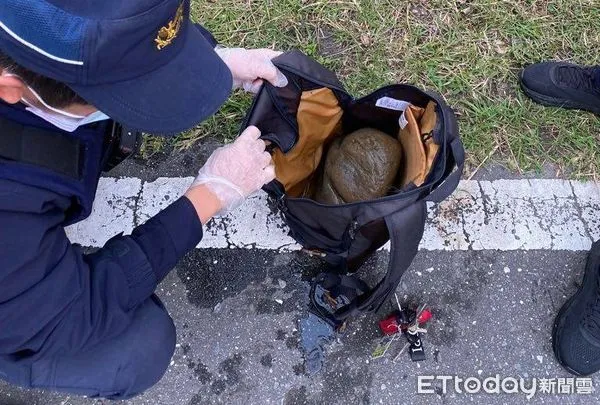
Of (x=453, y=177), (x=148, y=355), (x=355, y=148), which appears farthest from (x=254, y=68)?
(x=148, y=355)

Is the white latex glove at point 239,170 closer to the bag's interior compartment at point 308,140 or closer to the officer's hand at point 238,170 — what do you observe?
the officer's hand at point 238,170

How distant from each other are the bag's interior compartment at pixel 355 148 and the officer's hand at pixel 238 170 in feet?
0.39

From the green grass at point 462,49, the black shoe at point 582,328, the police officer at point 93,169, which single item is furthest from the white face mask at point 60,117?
the black shoe at point 582,328

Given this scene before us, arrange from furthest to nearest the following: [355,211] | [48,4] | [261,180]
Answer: [261,180] → [355,211] → [48,4]

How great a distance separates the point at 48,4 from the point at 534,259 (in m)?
1.84

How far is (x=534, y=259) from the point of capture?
2158mm

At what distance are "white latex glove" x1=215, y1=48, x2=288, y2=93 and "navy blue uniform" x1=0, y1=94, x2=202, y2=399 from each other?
1.49 feet

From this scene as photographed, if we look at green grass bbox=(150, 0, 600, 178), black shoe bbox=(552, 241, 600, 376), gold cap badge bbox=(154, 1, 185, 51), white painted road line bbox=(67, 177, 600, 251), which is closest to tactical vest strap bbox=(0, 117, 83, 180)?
gold cap badge bbox=(154, 1, 185, 51)

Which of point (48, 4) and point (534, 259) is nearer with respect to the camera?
point (48, 4)

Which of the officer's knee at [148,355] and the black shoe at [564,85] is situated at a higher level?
the black shoe at [564,85]

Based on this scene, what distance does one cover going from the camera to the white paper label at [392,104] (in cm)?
185

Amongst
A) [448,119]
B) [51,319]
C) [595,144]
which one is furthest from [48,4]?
[595,144]

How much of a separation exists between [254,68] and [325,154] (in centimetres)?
45

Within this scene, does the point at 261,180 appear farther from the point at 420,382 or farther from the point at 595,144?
the point at 595,144
